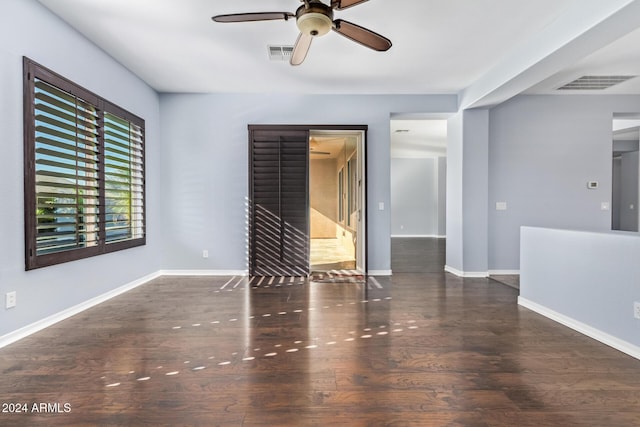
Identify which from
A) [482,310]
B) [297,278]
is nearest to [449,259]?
[482,310]

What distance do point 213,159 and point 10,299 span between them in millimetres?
2887

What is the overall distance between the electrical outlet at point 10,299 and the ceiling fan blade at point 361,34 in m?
3.17

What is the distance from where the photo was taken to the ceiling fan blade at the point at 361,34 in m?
2.38

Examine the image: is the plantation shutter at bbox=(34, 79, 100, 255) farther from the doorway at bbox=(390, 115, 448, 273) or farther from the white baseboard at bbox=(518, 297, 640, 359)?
the doorway at bbox=(390, 115, 448, 273)

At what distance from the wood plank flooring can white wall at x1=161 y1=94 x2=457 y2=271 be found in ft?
5.05

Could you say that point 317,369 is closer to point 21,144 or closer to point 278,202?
point 21,144

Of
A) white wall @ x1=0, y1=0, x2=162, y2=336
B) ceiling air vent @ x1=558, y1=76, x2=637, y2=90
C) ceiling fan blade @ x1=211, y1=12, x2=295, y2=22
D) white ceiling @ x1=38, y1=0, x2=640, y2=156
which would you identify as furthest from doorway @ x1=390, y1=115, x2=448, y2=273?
ceiling fan blade @ x1=211, y1=12, x2=295, y2=22

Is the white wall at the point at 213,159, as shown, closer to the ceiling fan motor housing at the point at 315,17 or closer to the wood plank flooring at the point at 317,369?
the wood plank flooring at the point at 317,369

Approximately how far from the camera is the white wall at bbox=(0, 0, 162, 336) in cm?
243

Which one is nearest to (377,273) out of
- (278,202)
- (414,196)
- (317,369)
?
(278,202)

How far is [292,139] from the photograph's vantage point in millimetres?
4777

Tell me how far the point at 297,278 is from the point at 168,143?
2.77 metres

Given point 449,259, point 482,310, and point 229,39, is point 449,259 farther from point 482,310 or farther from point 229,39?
point 229,39

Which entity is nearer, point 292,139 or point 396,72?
point 396,72
